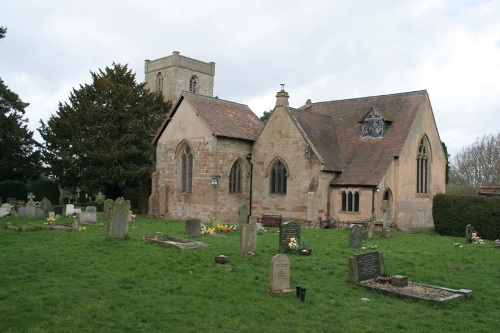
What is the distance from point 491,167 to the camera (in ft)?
171

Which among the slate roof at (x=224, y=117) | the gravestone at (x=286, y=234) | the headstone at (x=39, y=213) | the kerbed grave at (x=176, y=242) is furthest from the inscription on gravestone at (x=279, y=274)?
the headstone at (x=39, y=213)

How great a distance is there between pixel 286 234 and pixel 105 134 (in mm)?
26092

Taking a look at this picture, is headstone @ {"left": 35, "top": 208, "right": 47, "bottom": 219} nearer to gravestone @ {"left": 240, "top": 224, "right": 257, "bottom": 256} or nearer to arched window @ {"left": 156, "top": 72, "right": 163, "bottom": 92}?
gravestone @ {"left": 240, "top": 224, "right": 257, "bottom": 256}

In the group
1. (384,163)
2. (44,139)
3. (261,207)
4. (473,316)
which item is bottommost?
(473,316)

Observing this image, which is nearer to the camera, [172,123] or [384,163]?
[384,163]

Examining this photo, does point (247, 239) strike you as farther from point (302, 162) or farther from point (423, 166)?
point (423, 166)

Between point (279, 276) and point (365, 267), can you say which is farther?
point (365, 267)

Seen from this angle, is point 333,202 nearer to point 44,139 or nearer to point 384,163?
point 384,163

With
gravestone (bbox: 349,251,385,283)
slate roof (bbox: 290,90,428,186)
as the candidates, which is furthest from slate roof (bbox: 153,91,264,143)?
gravestone (bbox: 349,251,385,283)

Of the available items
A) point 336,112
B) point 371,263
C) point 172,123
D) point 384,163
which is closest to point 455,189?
point 336,112

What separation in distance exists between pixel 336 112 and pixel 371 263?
21110 millimetres

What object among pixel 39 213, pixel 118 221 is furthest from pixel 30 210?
pixel 118 221

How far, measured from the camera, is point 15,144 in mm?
43594

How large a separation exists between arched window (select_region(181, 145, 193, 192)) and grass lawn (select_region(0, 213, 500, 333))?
45.1 ft
